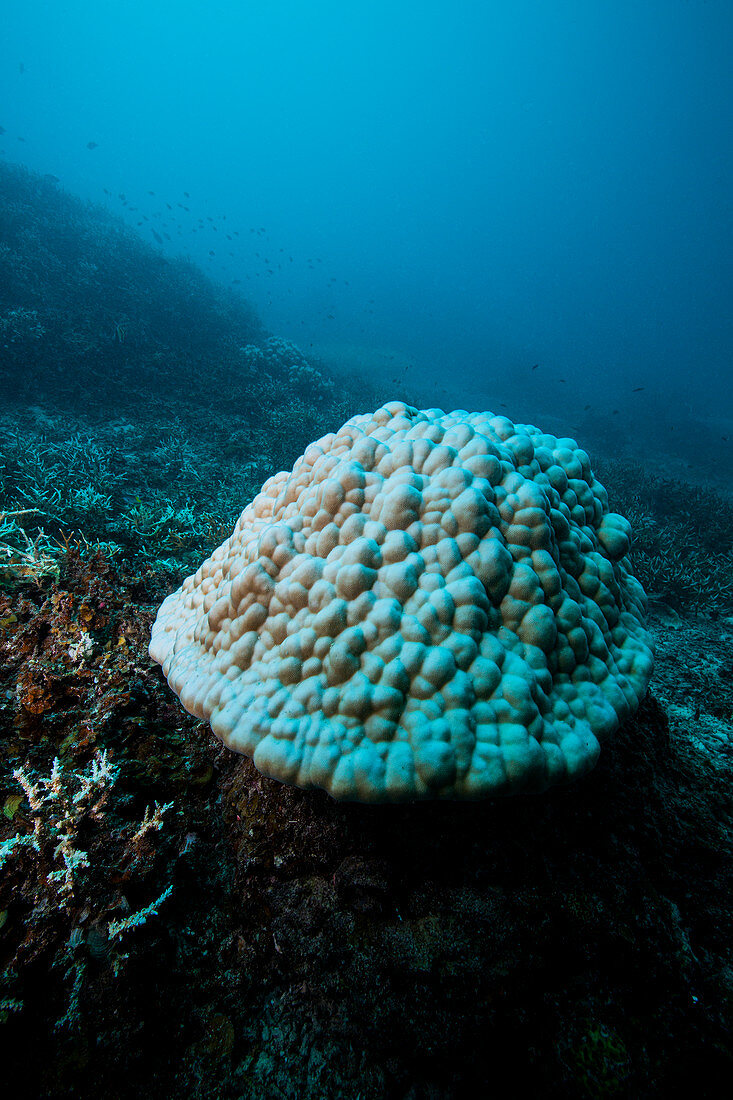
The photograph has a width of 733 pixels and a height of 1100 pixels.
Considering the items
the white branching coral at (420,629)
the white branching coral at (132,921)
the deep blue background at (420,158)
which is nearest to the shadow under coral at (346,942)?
the white branching coral at (132,921)

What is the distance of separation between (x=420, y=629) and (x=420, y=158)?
17549cm

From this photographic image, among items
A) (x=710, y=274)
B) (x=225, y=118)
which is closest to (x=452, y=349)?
(x=710, y=274)

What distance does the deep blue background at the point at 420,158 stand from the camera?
7725 centimetres

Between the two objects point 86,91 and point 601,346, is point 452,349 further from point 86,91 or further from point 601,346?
point 86,91

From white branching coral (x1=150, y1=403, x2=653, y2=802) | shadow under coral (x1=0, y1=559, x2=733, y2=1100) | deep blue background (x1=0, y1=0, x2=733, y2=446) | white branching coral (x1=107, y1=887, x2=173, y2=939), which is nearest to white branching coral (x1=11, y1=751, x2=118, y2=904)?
shadow under coral (x1=0, y1=559, x2=733, y2=1100)

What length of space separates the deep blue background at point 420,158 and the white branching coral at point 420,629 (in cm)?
5548

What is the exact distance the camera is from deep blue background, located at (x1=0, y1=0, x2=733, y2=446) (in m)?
77.2

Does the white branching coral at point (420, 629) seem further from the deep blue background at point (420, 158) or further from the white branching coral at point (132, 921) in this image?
the deep blue background at point (420, 158)

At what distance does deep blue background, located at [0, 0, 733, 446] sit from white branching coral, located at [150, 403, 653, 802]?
55.5 m

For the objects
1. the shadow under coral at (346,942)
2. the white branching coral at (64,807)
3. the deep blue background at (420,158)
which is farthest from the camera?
the deep blue background at (420,158)

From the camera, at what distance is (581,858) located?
1675mm

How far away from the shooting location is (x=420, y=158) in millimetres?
129125

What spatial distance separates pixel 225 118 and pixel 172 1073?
185m

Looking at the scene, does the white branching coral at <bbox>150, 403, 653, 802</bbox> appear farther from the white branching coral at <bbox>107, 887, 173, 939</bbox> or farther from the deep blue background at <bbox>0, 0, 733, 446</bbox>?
the deep blue background at <bbox>0, 0, 733, 446</bbox>
